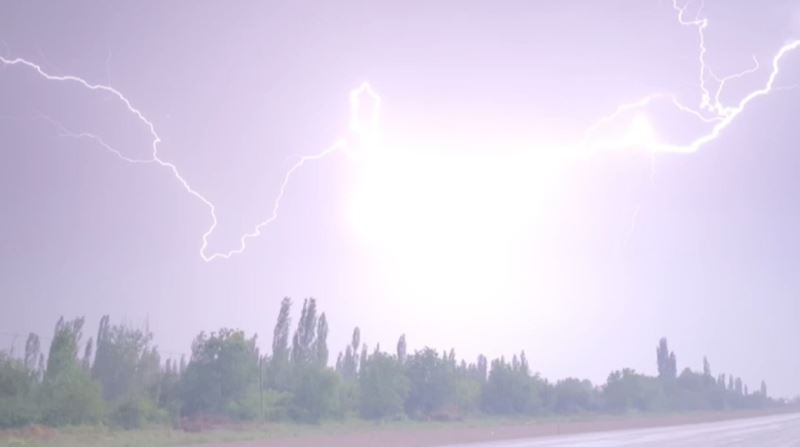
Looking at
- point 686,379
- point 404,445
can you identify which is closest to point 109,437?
point 404,445

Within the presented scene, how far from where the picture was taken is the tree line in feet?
137

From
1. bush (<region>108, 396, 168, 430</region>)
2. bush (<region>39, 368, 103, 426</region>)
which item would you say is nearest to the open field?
bush (<region>108, 396, 168, 430</region>)

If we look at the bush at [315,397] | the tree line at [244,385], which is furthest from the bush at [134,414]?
the bush at [315,397]

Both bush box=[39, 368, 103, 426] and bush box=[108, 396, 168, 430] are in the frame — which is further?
Answer: bush box=[108, 396, 168, 430]

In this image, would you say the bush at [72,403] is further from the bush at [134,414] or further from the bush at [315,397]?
the bush at [315,397]

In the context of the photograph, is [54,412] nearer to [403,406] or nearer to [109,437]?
[109,437]

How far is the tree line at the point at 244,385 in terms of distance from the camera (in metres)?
41.8

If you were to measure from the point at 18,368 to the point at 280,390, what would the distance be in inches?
781

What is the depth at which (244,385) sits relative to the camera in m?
52.3

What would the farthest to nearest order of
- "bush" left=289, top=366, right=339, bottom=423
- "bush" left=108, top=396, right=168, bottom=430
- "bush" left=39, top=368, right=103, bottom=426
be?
"bush" left=289, top=366, right=339, bottom=423
"bush" left=108, top=396, right=168, bottom=430
"bush" left=39, top=368, right=103, bottom=426

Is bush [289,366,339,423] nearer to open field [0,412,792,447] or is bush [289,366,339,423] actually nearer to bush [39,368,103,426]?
open field [0,412,792,447]

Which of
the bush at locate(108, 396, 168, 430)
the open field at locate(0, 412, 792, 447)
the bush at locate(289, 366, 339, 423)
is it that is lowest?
the open field at locate(0, 412, 792, 447)

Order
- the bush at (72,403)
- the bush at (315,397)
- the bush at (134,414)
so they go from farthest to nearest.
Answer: the bush at (315,397) → the bush at (134,414) → the bush at (72,403)

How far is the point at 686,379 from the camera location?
431 feet
